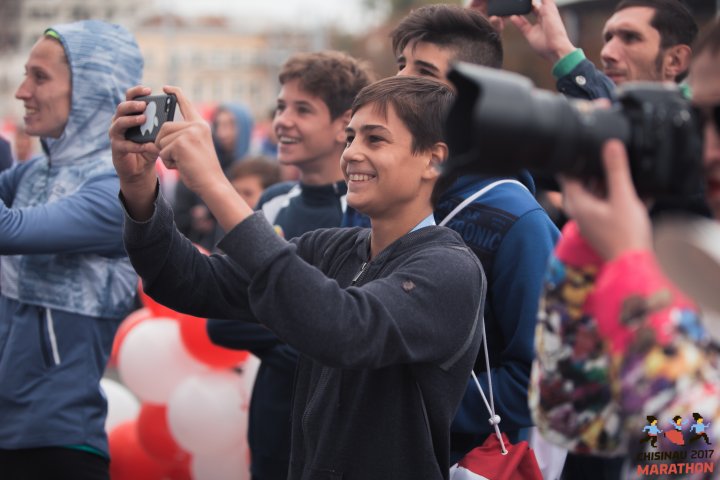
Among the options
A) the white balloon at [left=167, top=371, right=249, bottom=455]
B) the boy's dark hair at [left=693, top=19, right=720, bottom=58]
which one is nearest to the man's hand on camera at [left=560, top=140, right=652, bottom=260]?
the boy's dark hair at [left=693, top=19, right=720, bottom=58]

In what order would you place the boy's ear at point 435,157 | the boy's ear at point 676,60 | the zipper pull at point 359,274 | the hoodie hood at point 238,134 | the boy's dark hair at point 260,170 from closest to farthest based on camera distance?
the zipper pull at point 359,274 → the boy's ear at point 435,157 → the boy's ear at point 676,60 → the boy's dark hair at point 260,170 → the hoodie hood at point 238,134

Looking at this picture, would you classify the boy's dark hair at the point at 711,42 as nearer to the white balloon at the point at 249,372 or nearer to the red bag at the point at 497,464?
the red bag at the point at 497,464

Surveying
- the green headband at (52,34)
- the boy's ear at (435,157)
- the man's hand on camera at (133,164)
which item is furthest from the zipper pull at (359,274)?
the green headband at (52,34)

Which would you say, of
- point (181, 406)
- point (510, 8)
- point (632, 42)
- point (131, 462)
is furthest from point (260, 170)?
point (632, 42)

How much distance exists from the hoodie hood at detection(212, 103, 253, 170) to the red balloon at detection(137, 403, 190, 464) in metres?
4.02

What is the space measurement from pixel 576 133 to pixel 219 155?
694 centimetres

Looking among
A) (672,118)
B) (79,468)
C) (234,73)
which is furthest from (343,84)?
(234,73)

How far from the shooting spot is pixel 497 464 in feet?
8.01

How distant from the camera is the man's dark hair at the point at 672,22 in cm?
355

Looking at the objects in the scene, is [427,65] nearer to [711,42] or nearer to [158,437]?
[711,42]

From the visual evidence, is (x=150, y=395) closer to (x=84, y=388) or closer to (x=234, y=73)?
(x=84, y=388)

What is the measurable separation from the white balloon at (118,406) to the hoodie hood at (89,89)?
165cm

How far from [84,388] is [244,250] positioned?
4.66 feet

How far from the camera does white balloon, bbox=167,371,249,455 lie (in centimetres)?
407
